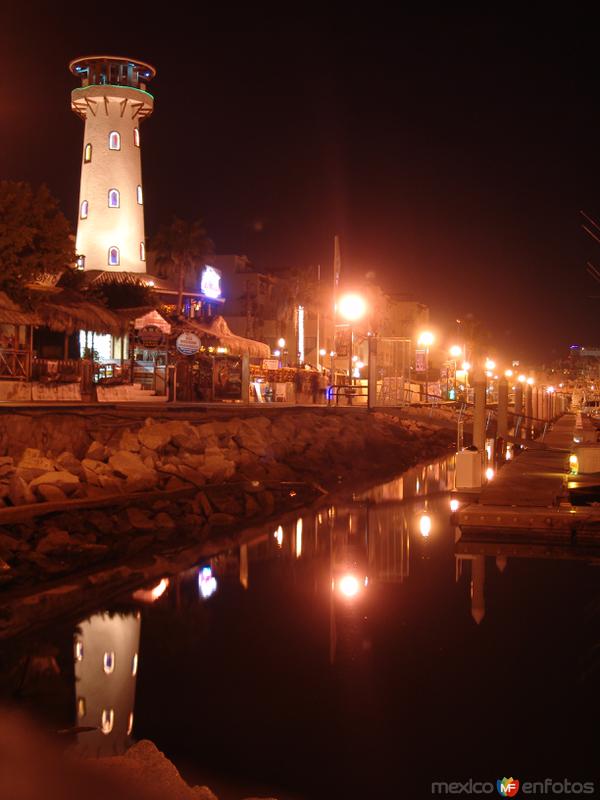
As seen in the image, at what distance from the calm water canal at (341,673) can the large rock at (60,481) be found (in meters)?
3.60

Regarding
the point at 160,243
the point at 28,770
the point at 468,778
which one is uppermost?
the point at 160,243

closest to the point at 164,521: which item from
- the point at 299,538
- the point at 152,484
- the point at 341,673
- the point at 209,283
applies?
the point at 152,484

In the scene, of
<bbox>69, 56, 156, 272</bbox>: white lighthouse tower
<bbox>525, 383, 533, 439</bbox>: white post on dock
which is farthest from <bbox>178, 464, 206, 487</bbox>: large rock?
<bbox>69, 56, 156, 272</bbox>: white lighthouse tower

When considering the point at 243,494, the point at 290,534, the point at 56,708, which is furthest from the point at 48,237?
the point at 56,708

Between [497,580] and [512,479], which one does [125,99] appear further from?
[497,580]

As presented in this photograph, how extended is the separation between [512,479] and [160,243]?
164 feet

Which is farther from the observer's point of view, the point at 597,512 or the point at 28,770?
the point at 597,512

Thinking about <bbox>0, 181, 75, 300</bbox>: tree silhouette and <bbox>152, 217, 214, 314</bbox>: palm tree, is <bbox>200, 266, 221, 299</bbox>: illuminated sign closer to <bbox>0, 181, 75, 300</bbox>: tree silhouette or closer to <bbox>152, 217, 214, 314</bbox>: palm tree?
<bbox>152, 217, 214, 314</bbox>: palm tree

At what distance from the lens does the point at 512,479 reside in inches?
768

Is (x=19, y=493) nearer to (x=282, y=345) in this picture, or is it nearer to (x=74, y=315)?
(x=74, y=315)

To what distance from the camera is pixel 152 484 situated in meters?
19.6

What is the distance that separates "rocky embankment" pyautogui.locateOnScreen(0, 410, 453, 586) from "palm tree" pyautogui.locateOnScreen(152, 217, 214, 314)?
37.1 metres

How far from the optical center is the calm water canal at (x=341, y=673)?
7.93 m

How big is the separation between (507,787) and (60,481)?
12.0m
